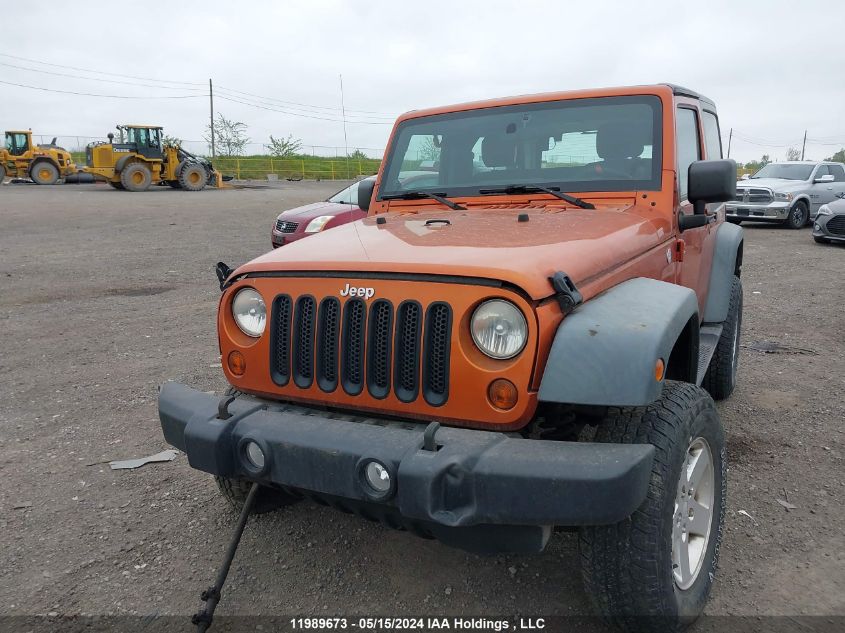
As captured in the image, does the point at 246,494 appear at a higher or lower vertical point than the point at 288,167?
lower

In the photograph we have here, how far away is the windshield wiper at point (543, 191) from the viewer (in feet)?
10.9

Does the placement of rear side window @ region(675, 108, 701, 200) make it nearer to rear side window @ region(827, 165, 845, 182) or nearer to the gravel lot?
A: the gravel lot

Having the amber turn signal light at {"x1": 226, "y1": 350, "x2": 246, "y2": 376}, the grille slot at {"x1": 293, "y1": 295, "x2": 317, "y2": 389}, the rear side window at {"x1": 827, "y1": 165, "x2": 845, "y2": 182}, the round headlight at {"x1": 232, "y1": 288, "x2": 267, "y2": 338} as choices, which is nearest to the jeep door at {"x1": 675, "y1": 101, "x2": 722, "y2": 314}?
the grille slot at {"x1": 293, "y1": 295, "x2": 317, "y2": 389}

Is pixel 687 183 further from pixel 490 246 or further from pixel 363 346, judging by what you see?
pixel 363 346

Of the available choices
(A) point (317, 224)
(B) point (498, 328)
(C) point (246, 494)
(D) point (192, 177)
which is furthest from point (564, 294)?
(D) point (192, 177)

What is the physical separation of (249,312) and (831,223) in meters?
13.1

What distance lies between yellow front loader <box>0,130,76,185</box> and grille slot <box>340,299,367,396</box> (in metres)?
33.9

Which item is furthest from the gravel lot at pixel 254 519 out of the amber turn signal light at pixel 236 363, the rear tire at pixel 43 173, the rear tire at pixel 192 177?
the rear tire at pixel 43 173

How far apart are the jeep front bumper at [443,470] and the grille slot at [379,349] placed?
5.0 inches

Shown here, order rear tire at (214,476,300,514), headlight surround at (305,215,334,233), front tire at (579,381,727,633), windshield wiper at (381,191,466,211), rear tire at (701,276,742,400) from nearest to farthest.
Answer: front tire at (579,381,727,633) < rear tire at (214,476,300,514) < windshield wiper at (381,191,466,211) < rear tire at (701,276,742,400) < headlight surround at (305,215,334,233)

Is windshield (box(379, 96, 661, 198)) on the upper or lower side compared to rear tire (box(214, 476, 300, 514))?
upper

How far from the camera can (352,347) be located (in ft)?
7.88

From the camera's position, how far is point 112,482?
3715 mm

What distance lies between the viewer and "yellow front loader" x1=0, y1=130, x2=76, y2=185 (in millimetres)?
31000
